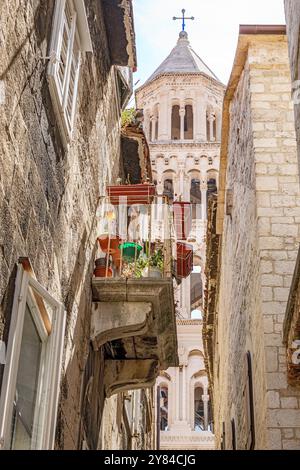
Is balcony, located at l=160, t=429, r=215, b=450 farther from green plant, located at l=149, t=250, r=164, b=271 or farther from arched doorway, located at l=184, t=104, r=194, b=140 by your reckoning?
green plant, located at l=149, t=250, r=164, b=271

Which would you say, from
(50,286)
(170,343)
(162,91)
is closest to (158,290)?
(170,343)

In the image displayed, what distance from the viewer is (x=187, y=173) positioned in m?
42.8

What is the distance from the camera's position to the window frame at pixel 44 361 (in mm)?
4898

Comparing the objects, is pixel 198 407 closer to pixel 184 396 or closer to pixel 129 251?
pixel 184 396

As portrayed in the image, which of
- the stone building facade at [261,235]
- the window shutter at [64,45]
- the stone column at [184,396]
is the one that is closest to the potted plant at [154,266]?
the stone building facade at [261,235]

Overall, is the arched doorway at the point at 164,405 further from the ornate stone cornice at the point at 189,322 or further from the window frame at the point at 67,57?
the window frame at the point at 67,57

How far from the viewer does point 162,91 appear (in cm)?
4622

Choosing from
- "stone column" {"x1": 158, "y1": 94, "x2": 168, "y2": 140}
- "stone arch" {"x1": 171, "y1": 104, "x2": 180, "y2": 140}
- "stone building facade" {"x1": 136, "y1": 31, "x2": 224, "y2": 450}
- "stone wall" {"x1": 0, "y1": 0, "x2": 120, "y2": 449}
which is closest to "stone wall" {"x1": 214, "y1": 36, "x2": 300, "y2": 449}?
"stone wall" {"x1": 0, "y1": 0, "x2": 120, "y2": 449}

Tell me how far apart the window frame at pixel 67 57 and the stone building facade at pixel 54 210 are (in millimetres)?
13

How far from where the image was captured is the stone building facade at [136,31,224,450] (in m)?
39.1

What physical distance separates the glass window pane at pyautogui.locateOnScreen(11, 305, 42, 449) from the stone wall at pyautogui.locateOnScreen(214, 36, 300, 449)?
339 cm

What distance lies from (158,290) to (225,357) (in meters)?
7.90

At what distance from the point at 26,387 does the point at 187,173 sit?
37420 millimetres
